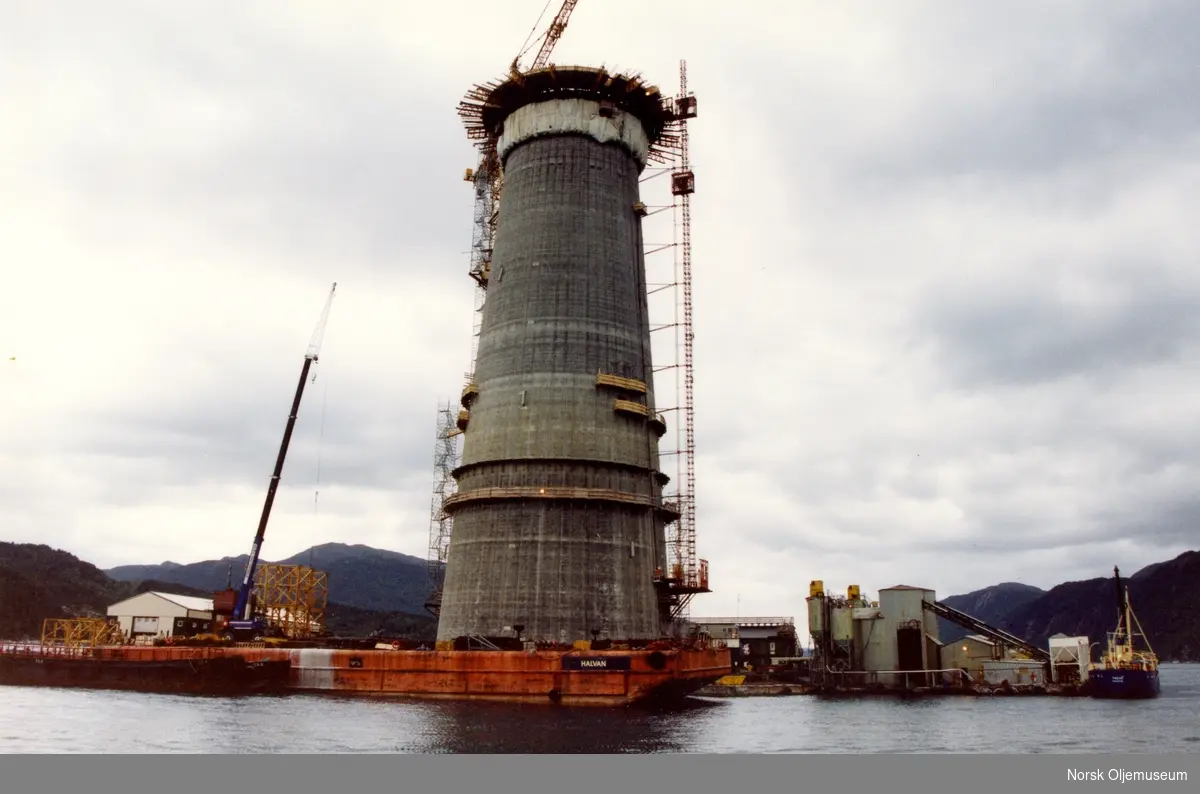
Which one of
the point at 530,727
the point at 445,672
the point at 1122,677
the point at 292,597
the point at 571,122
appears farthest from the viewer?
the point at 292,597

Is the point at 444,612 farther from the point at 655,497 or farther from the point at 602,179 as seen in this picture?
the point at 602,179

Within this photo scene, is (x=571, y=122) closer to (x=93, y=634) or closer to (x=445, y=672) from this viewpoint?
(x=445, y=672)

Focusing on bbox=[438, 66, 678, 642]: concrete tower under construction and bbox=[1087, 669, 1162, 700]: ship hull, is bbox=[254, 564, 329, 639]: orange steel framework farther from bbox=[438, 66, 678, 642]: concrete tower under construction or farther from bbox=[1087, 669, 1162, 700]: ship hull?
bbox=[1087, 669, 1162, 700]: ship hull

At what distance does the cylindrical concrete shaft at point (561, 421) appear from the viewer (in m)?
64.7

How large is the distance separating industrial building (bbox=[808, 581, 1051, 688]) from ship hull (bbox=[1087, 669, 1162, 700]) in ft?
18.2

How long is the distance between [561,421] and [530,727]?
1014 inches

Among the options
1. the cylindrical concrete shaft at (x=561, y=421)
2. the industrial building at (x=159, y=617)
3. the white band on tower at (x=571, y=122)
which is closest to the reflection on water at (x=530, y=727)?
the cylindrical concrete shaft at (x=561, y=421)

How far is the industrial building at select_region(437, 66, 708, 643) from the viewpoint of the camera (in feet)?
212

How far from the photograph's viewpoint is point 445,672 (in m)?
62.1

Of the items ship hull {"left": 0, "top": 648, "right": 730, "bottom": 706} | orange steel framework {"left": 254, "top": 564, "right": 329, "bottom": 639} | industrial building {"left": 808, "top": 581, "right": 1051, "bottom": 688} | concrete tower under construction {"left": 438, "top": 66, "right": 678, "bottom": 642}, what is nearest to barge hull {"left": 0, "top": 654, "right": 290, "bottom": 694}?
ship hull {"left": 0, "top": 648, "right": 730, "bottom": 706}

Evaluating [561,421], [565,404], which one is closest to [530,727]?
[561,421]

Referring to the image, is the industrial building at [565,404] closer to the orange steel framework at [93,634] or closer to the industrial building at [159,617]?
the industrial building at [159,617]
